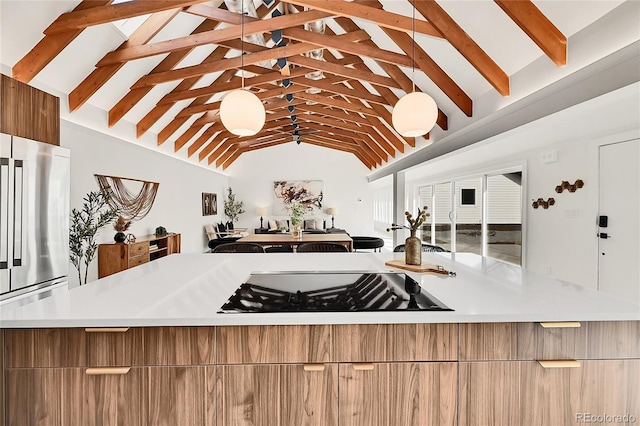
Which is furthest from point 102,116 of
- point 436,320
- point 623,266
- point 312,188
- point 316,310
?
point 312,188

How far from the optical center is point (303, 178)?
12062 millimetres

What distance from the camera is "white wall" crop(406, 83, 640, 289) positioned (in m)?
3.30

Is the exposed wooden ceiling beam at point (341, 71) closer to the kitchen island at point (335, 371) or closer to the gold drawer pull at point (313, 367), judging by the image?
the kitchen island at point (335, 371)

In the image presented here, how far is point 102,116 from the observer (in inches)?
194

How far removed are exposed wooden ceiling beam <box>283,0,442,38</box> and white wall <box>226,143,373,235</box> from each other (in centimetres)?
857

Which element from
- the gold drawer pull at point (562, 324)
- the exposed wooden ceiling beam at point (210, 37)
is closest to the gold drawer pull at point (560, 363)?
the gold drawer pull at point (562, 324)

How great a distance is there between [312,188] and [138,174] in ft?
21.4

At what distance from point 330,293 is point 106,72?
4.21 m

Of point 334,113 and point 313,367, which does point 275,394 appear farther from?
point 334,113

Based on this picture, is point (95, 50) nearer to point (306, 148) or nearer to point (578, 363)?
point (578, 363)

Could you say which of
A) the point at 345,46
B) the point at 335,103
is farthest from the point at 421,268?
the point at 335,103

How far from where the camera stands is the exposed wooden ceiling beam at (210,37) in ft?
13.1

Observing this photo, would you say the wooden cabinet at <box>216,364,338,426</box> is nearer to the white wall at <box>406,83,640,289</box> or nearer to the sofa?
the white wall at <box>406,83,640,289</box>

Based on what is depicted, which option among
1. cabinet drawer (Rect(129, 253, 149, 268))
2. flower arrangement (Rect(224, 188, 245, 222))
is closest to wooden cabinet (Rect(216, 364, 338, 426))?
cabinet drawer (Rect(129, 253, 149, 268))
